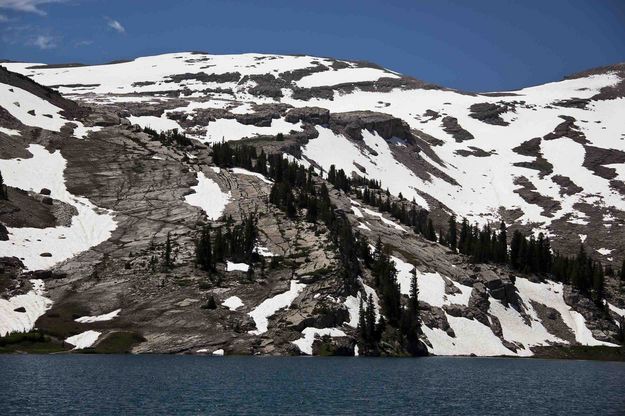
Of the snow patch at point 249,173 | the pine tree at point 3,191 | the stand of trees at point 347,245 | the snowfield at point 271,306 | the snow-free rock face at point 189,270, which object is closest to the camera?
the snow-free rock face at point 189,270

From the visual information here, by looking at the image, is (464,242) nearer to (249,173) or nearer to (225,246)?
(249,173)

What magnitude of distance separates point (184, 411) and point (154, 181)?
118 metres

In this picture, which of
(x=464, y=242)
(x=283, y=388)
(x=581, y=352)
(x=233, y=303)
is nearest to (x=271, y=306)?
(x=233, y=303)

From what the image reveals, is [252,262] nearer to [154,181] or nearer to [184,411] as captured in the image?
[154,181]

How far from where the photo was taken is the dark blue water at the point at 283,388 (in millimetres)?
53625

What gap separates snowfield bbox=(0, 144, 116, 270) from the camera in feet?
414

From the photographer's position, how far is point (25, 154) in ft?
541

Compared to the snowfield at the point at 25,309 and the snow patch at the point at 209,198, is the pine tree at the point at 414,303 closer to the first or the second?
the snow patch at the point at 209,198

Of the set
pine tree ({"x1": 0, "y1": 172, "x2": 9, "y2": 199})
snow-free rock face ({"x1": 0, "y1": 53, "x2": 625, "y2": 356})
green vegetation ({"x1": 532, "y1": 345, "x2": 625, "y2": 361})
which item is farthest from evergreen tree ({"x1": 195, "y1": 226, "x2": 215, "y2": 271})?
green vegetation ({"x1": 532, "y1": 345, "x2": 625, "y2": 361})

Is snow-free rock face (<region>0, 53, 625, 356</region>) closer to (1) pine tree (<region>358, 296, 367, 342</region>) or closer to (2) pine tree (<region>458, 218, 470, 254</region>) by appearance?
(1) pine tree (<region>358, 296, 367, 342</region>)

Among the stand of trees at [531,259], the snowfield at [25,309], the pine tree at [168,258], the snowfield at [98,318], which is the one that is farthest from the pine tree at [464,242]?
the snowfield at [25,309]

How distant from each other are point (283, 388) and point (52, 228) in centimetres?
8652

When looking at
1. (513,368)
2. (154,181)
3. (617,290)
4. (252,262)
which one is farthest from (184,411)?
(617,290)

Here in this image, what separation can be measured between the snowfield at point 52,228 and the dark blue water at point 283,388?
125 ft
